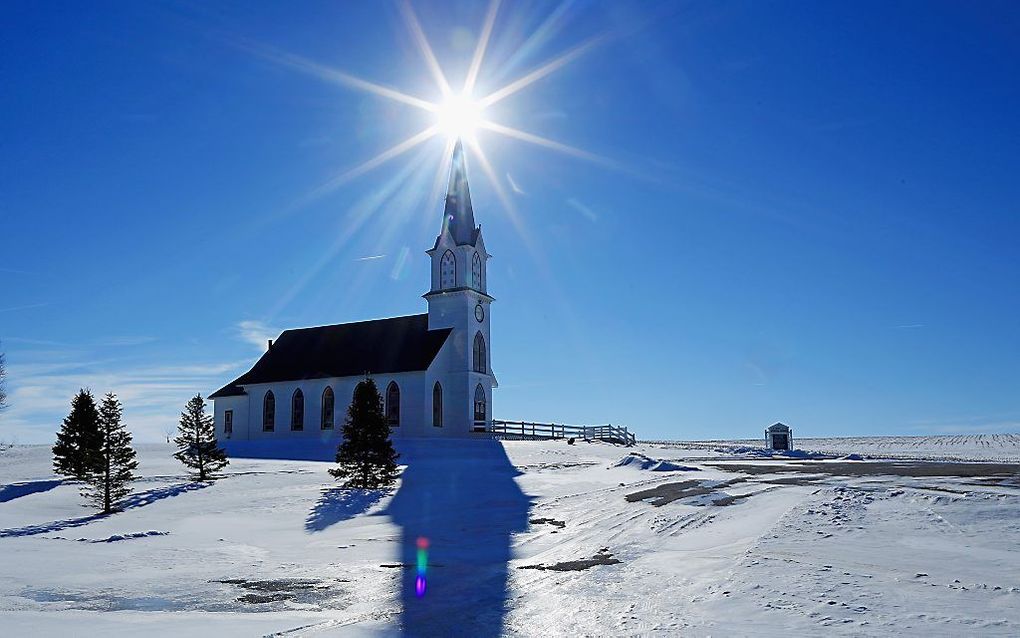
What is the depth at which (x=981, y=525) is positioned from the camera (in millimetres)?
11117

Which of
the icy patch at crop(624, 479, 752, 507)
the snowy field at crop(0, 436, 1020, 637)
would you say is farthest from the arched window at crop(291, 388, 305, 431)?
the icy patch at crop(624, 479, 752, 507)

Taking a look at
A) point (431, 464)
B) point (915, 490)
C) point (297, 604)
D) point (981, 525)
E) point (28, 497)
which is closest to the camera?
point (297, 604)

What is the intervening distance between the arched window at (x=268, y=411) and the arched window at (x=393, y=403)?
9.84 meters

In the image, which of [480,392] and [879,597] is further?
[480,392]

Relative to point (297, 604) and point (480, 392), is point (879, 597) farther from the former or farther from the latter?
point (480, 392)

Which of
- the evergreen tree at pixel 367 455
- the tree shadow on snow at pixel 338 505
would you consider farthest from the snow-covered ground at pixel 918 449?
the tree shadow on snow at pixel 338 505

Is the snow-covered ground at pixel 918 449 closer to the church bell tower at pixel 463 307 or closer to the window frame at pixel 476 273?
the church bell tower at pixel 463 307

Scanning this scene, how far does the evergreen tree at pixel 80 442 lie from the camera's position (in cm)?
2414

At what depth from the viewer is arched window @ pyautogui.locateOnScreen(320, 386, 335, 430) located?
50531mm

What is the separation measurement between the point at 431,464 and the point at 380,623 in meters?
22.1

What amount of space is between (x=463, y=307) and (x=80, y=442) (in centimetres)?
2635

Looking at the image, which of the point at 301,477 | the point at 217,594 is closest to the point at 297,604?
the point at 217,594

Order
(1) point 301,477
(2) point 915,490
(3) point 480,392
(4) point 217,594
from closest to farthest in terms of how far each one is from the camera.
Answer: (4) point 217,594 < (2) point 915,490 < (1) point 301,477 < (3) point 480,392

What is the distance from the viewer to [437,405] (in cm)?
4869
